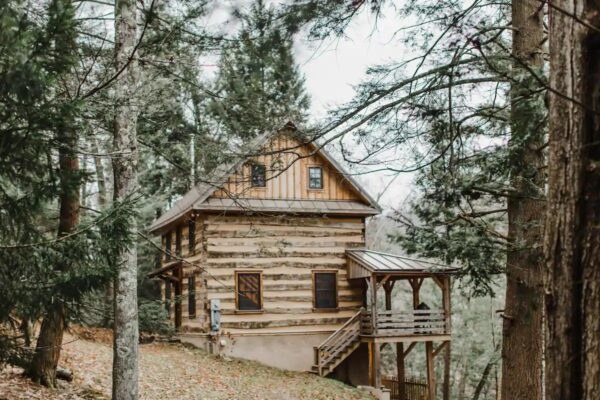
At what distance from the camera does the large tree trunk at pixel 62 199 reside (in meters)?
5.30

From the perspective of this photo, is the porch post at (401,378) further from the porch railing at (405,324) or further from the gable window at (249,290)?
the gable window at (249,290)

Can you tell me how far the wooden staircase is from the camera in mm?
20281

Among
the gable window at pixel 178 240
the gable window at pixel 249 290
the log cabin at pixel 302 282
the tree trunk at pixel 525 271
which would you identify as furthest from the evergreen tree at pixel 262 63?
the gable window at pixel 178 240

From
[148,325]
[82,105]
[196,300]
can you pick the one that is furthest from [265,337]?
[82,105]

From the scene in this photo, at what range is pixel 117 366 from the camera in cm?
896

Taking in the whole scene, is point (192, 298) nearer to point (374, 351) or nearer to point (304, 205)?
point (304, 205)

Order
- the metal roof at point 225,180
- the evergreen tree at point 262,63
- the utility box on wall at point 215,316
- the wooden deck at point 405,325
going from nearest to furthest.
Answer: the evergreen tree at point 262,63, the metal roof at point 225,180, the wooden deck at point 405,325, the utility box on wall at point 215,316

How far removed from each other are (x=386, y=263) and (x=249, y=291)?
478cm

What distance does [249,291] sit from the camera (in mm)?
21312

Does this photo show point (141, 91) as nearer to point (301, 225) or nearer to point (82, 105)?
point (82, 105)

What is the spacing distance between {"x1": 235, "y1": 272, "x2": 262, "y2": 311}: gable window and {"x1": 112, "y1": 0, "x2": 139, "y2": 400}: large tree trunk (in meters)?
12.1

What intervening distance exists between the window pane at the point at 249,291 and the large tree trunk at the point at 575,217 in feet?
60.4

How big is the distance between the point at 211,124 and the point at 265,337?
1403cm

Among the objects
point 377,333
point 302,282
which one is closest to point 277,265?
point 302,282
